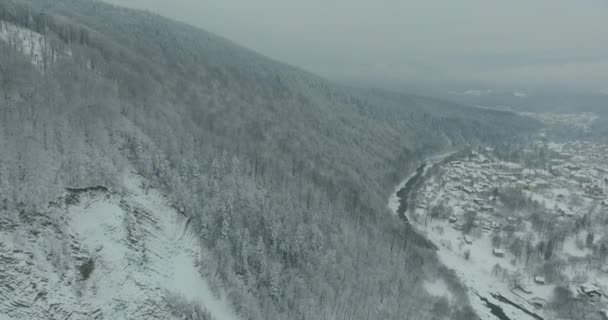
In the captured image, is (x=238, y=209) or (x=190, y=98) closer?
(x=238, y=209)

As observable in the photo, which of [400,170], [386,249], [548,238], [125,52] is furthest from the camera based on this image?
[400,170]

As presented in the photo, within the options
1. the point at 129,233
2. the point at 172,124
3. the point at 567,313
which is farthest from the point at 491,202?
the point at 129,233

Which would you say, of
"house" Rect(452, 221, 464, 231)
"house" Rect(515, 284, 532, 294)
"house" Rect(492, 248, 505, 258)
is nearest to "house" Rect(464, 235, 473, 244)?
"house" Rect(452, 221, 464, 231)

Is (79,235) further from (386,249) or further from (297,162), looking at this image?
(297,162)

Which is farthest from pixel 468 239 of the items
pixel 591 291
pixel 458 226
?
pixel 591 291

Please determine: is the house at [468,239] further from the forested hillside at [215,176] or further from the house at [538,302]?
the house at [538,302]

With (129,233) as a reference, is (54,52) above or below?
above

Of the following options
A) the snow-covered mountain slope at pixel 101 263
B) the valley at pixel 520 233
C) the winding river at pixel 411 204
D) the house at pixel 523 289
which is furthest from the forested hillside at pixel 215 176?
the house at pixel 523 289

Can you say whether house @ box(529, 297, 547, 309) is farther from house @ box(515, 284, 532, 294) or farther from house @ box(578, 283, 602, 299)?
house @ box(578, 283, 602, 299)
